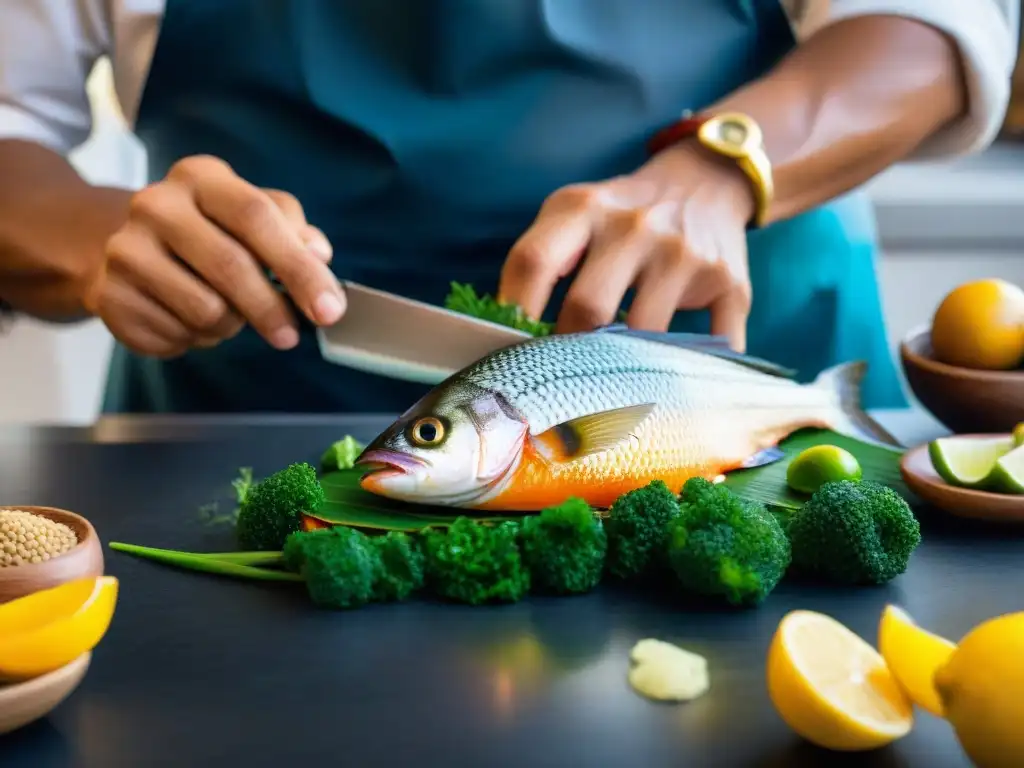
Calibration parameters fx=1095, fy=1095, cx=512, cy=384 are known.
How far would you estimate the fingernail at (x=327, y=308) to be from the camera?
3.99 ft

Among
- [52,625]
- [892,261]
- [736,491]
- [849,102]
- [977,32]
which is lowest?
[892,261]

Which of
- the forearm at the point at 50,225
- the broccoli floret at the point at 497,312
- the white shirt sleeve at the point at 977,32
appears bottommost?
the forearm at the point at 50,225

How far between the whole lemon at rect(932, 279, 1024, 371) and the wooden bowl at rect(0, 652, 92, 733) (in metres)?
1.02

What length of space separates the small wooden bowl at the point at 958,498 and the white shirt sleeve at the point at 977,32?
747 mm

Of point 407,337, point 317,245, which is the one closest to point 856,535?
point 407,337

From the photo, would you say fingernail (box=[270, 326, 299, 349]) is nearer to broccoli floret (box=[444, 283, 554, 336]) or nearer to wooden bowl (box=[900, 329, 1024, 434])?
broccoli floret (box=[444, 283, 554, 336])

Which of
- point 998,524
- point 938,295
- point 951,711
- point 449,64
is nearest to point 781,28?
point 449,64

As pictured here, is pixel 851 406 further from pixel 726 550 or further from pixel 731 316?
pixel 726 550

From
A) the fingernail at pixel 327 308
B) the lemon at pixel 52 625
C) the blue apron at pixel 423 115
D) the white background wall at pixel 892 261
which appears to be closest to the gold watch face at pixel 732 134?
the blue apron at pixel 423 115

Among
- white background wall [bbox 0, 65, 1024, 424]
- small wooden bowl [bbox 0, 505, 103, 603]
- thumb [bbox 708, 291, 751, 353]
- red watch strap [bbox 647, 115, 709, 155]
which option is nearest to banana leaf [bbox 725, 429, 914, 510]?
thumb [bbox 708, 291, 751, 353]

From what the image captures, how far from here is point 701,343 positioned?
3.98 ft

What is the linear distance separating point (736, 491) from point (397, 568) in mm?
366

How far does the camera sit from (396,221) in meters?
1.57

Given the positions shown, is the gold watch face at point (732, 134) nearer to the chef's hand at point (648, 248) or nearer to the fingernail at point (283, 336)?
the chef's hand at point (648, 248)
